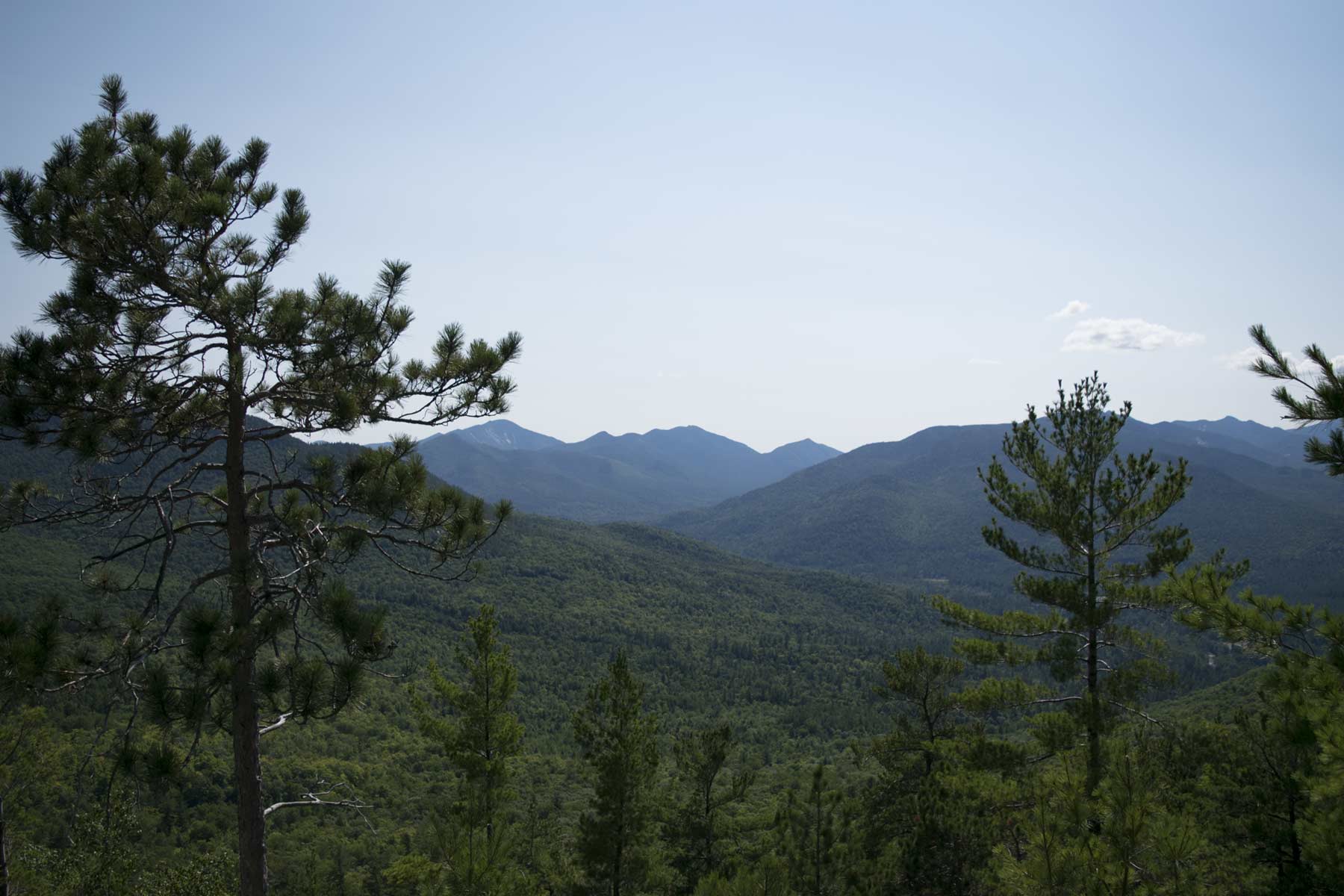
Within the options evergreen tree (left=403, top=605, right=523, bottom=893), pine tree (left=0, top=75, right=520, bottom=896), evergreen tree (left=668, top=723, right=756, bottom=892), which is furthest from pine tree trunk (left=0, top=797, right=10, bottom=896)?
evergreen tree (left=668, top=723, right=756, bottom=892)

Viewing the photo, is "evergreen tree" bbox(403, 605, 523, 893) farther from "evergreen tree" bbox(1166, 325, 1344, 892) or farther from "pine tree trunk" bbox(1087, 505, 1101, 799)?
"evergreen tree" bbox(1166, 325, 1344, 892)

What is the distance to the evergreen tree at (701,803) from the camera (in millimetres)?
15617

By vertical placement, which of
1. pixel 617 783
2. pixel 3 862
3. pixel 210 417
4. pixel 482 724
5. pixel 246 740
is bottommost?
pixel 617 783

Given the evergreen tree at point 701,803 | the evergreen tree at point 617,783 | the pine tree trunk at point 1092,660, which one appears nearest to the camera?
the pine tree trunk at point 1092,660

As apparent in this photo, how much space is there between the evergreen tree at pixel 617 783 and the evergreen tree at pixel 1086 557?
608cm

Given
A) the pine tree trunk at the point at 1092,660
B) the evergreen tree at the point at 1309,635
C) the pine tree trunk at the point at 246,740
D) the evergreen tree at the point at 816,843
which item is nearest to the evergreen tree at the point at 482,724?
the evergreen tree at the point at 816,843

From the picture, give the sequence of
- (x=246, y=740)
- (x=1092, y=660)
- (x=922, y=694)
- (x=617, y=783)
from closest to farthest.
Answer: (x=246, y=740) → (x=1092, y=660) → (x=617, y=783) → (x=922, y=694)

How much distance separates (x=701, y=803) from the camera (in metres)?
16.1

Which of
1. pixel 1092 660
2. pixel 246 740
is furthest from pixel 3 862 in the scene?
pixel 1092 660

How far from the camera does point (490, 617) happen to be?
40.9 feet

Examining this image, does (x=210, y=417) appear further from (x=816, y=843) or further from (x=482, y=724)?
(x=816, y=843)

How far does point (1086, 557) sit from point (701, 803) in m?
9.91

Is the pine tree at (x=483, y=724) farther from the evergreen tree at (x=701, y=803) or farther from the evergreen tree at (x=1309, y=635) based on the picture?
the evergreen tree at (x=1309, y=635)

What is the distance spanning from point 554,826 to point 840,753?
105 feet
